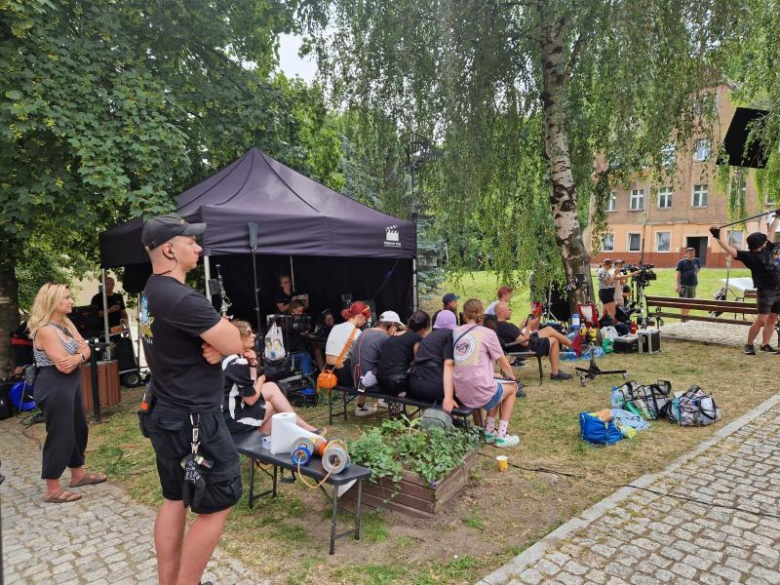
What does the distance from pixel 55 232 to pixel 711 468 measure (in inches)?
373

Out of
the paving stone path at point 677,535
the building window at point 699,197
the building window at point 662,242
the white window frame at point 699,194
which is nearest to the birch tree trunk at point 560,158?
the paving stone path at point 677,535

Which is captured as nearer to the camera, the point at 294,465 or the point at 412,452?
the point at 294,465

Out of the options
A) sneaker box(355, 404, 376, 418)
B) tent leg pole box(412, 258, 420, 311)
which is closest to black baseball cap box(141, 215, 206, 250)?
sneaker box(355, 404, 376, 418)

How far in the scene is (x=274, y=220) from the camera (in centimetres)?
609

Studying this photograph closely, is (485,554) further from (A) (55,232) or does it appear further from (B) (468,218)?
(A) (55,232)

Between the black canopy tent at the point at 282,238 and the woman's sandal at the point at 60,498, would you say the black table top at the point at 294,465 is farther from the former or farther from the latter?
the black canopy tent at the point at 282,238

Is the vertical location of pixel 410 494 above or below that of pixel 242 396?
below

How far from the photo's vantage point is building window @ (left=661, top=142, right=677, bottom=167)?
7797 mm

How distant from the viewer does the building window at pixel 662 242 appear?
3366cm

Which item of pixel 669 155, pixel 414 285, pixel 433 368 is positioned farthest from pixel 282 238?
pixel 669 155

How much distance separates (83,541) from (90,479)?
3.50 feet

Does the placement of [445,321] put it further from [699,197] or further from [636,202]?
[636,202]

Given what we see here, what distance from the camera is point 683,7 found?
6.75m

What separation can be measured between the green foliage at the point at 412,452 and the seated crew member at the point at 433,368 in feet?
2.41
